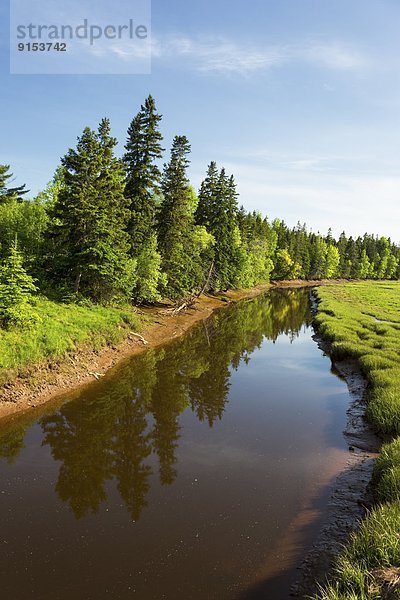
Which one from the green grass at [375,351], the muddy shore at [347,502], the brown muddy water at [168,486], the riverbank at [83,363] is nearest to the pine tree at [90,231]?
the riverbank at [83,363]

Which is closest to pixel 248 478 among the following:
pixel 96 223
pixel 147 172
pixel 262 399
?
pixel 262 399

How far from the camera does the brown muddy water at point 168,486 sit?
28.1ft

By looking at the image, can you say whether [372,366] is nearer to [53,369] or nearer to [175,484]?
[175,484]

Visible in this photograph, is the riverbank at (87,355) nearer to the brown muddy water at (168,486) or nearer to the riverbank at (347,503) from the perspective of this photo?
the brown muddy water at (168,486)

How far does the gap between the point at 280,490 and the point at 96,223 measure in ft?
72.4

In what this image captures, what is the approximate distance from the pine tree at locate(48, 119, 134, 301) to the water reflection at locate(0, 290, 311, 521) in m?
6.89

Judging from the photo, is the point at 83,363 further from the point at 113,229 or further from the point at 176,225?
the point at 176,225

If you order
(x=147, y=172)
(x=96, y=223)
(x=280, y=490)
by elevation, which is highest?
(x=147, y=172)

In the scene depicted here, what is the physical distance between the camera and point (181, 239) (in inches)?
1607

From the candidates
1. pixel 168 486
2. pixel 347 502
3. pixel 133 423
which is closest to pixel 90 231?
pixel 133 423

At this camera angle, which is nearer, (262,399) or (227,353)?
(262,399)

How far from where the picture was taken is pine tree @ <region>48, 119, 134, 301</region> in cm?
2789

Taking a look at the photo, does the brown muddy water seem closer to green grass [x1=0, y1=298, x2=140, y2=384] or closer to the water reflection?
the water reflection

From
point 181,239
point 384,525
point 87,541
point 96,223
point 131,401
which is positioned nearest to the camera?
point 384,525
